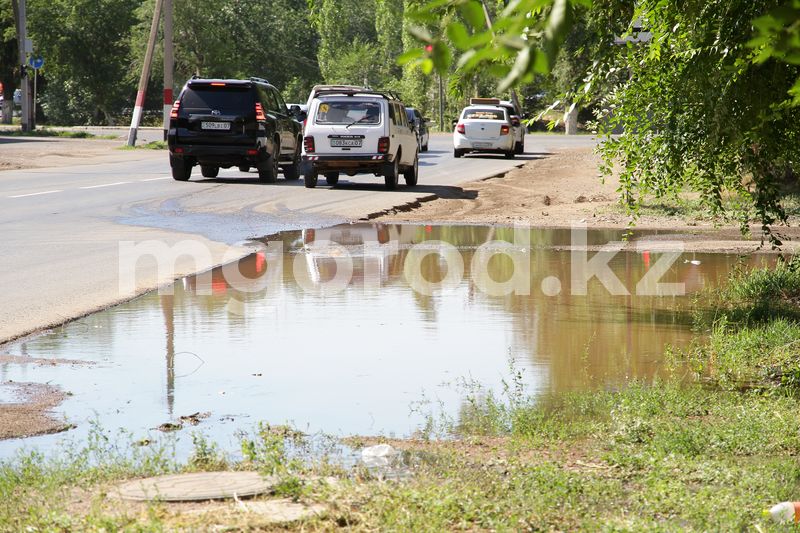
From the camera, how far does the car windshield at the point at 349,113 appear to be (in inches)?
934

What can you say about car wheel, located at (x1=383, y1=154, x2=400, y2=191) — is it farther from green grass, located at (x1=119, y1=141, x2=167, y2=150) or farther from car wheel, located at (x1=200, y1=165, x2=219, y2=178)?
green grass, located at (x1=119, y1=141, x2=167, y2=150)

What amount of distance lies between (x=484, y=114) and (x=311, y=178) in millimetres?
16262

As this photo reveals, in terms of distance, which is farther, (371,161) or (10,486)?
(371,161)

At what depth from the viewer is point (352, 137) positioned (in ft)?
77.0

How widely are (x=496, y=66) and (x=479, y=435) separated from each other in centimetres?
365

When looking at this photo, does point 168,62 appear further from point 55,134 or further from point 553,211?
point 553,211

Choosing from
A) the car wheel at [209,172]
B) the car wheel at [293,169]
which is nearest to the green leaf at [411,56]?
the car wheel at [209,172]

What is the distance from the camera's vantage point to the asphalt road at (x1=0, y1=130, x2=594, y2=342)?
11.0 m

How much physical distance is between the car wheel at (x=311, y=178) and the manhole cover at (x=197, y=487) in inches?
746

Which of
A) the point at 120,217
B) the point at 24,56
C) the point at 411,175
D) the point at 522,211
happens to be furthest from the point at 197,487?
the point at 24,56

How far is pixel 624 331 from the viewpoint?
9477 mm

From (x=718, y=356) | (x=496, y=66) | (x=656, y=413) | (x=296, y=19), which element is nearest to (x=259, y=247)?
(x=718, y=356)

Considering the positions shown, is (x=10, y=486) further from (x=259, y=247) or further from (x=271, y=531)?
(x=259, y=247)

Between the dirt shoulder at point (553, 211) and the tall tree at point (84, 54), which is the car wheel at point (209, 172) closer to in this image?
the dirt shoulder at point (553, 211)
